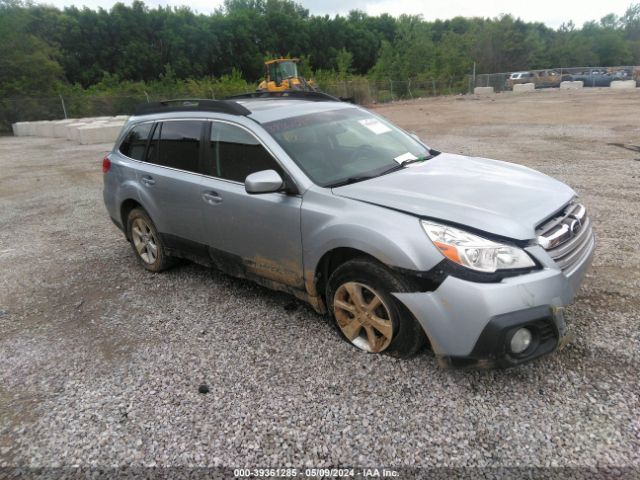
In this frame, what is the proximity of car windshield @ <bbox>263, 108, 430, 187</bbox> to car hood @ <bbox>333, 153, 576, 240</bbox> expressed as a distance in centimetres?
21

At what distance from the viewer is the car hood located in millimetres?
2758

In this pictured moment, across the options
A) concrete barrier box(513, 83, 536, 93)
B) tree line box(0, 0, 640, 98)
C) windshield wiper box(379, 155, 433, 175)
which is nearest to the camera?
windshield wiper box(379, 155, 433, 175)

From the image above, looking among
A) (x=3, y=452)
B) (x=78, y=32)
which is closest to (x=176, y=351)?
(x=3, y=452)

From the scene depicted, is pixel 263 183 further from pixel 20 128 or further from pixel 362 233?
pixel 20 128

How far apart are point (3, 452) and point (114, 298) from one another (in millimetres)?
2009

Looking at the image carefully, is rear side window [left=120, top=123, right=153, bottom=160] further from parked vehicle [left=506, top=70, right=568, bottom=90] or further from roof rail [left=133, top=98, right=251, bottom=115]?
parked vehicle [left=506, top=70, right=568, bottom=90]

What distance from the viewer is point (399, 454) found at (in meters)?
2.41

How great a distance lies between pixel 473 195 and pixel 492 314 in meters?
0.84

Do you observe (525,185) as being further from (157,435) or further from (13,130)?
(13,130)

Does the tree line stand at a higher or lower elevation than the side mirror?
higher

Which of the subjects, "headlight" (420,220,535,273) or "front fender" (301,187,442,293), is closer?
"headlight" (420,220,535,273)

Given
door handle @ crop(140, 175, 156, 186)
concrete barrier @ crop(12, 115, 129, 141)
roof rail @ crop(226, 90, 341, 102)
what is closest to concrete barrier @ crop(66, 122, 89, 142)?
concrete barrier @ crop(12, 115, 129, 141)

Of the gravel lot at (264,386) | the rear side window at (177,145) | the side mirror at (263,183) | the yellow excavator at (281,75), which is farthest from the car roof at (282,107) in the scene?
the yellow excavator at (281,75)

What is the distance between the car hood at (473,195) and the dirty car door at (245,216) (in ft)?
1.69
